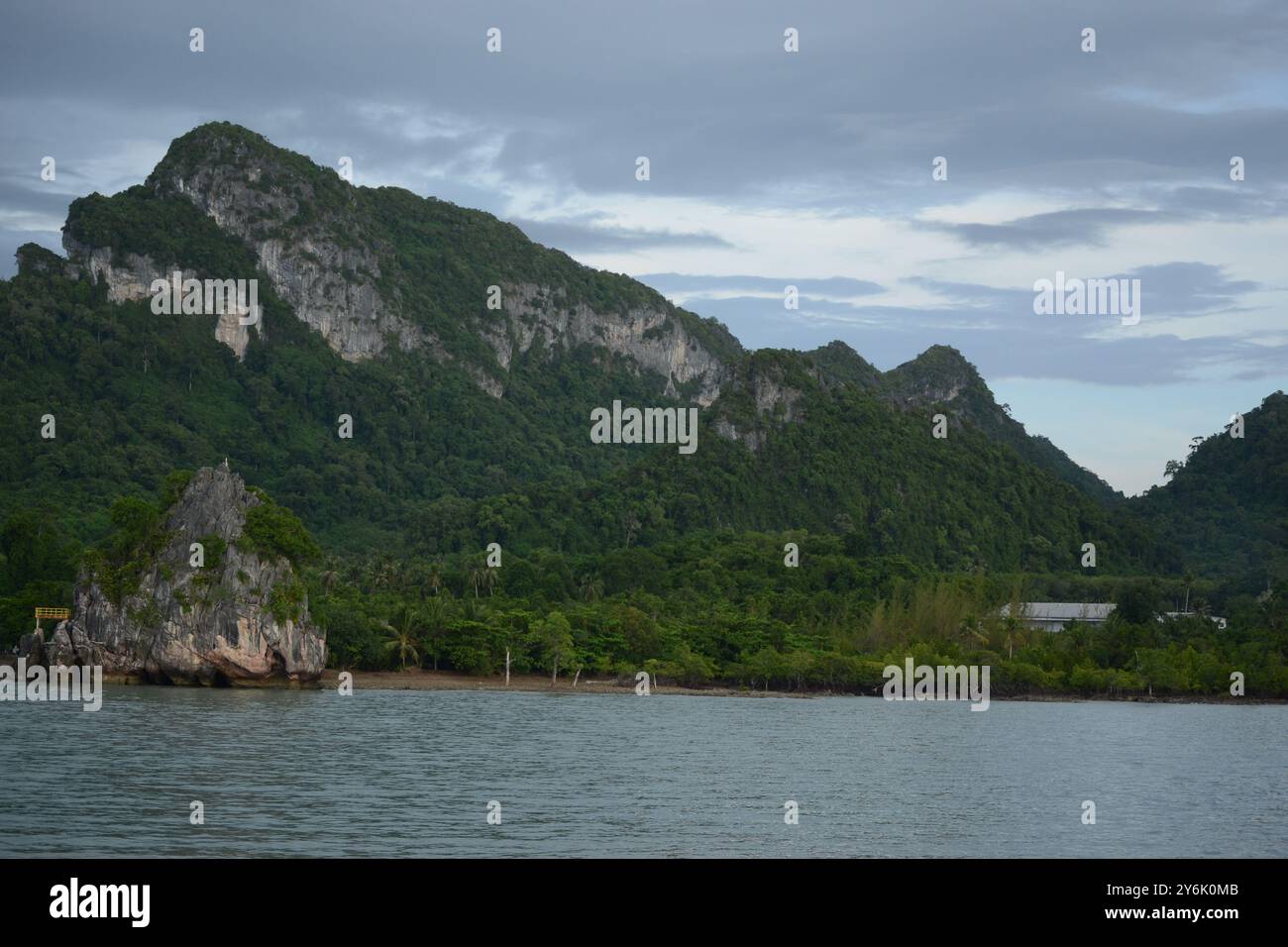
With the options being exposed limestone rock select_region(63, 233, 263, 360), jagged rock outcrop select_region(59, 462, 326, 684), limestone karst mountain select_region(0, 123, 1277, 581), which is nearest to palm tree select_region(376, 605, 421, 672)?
jagged rock outcrop select_region(59, 462, 326, 684)

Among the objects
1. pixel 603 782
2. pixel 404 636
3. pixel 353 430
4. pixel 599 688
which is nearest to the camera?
pixel 603 782

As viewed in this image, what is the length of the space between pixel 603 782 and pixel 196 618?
125ft

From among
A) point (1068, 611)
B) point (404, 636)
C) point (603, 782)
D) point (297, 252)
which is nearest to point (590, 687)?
point (404, 636)

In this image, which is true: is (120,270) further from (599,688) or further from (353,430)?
(599,688)

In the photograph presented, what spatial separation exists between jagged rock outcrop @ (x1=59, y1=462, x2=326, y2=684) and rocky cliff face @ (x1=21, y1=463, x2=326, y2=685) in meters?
0.05

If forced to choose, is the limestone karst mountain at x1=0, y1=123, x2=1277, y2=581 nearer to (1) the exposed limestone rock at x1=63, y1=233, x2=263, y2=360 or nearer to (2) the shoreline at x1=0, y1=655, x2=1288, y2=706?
(1) the exposed limestone rock at x1=63, y1=233, x2=263, y2=360

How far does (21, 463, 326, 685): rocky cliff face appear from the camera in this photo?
7481cm

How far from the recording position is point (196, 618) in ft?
245

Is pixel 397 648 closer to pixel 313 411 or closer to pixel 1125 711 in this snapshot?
pixel 1125 711

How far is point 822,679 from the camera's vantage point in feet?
295

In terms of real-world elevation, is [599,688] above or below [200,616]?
below

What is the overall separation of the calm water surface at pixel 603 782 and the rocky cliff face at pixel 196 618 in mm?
3355

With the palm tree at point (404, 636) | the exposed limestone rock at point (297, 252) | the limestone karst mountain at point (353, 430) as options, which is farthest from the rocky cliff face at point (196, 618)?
the exposed limestone rock at point (297, 252)

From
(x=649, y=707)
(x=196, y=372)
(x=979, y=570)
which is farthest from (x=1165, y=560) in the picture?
(x=196, y=372)
